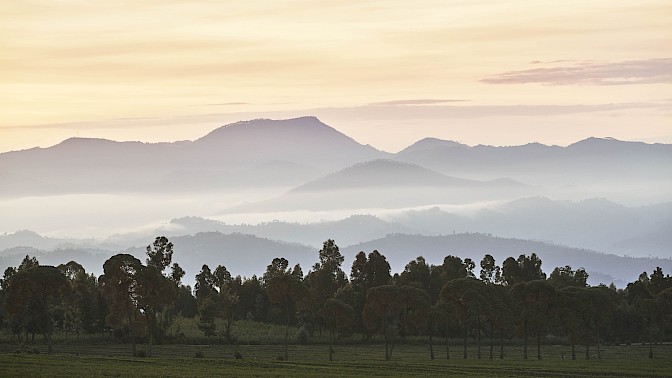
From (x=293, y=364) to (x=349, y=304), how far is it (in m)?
56.2

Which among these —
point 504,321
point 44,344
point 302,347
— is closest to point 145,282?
point 44,344

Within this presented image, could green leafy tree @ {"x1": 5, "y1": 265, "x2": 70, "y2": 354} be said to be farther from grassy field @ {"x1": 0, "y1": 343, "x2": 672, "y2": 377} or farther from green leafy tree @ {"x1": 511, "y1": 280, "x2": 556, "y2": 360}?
green leafy tree @ {"x1": 511, "y1": 280, "x2": 556, "y2": 360}

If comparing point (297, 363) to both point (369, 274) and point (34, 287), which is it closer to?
point (34, 287)

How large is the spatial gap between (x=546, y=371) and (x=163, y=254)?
69032 millimetres

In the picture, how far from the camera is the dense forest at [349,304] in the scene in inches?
4779

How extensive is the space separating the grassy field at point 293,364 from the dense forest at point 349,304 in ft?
11.3

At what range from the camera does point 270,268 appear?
175375 mm

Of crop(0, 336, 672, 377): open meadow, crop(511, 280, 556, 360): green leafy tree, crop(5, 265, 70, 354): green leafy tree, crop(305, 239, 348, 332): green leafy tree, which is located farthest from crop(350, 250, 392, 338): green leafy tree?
crop(5, 265, 70, 354): green leafy tree

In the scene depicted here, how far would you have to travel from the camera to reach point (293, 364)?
103 meters

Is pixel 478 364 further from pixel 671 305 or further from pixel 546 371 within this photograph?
pixel 671 305

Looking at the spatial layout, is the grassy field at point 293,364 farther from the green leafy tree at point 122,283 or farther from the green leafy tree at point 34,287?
the green leafy tree at point 34,287

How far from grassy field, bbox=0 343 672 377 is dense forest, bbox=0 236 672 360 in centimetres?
345

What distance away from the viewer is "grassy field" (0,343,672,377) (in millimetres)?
85562

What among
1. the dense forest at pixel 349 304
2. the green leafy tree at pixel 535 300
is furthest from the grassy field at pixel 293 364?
the green leafy tree at pixel 535 300
